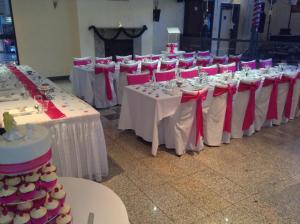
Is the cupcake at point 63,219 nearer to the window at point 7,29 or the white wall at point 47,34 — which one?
the white wall at point 47,34

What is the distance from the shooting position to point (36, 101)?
322cm

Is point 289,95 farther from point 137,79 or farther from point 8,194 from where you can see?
point 8,194

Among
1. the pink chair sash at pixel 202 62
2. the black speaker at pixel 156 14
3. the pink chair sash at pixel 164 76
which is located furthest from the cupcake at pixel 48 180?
the black speaker at pixel 156 14

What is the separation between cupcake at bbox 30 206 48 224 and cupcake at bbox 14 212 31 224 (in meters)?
0.02

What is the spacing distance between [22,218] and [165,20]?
32.8 ft

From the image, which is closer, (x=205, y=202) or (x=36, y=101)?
(x=205, y=202)

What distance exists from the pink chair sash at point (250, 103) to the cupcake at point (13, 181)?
354 cm

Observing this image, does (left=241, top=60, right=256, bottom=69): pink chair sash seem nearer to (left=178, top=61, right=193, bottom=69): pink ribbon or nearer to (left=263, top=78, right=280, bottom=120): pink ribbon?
(left=178, top=61, right=193, bottom=69): pink ribbon

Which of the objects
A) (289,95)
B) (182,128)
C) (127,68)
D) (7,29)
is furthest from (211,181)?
(7,29)

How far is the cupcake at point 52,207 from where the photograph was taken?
1116 millimetres

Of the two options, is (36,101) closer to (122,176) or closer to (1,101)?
(1,101)

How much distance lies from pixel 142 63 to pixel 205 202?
374 centimetres

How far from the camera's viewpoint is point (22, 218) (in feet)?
3.43

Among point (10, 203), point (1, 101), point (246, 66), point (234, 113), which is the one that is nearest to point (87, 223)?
point (10, 203)
